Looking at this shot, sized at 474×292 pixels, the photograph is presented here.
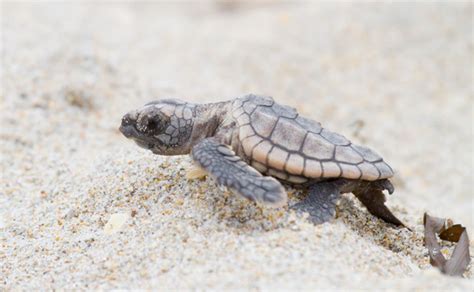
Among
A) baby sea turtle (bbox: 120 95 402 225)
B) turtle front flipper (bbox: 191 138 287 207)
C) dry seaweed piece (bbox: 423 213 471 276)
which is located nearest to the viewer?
turtle front flipper (bbox: 191 138 287 207)

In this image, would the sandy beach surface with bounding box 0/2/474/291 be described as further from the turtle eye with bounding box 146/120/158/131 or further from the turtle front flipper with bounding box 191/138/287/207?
the turtle eye with bounding box 146/120/158/131

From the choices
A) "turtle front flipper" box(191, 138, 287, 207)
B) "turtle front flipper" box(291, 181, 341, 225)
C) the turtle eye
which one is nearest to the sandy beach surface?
"turtle front flipper" box(291, 181, 341, 225)

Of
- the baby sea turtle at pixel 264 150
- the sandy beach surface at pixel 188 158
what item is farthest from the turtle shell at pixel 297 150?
the sandy beach surface at pixel 188 158

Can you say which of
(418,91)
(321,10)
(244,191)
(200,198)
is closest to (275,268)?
(244,191)

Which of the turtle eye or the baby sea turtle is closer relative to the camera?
the baby sea turtle

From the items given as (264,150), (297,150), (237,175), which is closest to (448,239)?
(297,150)

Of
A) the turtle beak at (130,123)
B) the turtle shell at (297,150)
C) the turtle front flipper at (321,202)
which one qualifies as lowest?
the turtle front flipper at (321,202)

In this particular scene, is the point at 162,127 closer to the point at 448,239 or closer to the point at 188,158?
the point at 188,158

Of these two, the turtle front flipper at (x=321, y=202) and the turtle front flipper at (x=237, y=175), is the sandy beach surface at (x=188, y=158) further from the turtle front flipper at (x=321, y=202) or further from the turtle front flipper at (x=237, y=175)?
the turtle front flipper at (x=237, y=175)
